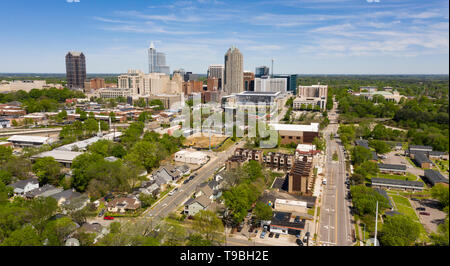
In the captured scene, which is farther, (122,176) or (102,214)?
(122,176)

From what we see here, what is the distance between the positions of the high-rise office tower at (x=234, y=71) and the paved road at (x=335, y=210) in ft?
82.7

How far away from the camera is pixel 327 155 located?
1436 cm

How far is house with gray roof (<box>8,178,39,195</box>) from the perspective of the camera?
30.5 ft

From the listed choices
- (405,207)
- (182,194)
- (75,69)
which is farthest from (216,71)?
(405,207)

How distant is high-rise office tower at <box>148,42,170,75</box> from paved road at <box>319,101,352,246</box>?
4569cm

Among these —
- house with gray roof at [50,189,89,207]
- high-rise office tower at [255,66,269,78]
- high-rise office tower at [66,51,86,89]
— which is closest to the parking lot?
house with gray roof at [50,189,89,207]

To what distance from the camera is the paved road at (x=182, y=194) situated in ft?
27.4

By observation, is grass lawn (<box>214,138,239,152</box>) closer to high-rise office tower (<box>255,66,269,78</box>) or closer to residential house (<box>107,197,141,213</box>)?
residential house (<box>107,197,141,213</box>)

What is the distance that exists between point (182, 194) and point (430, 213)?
23.6 ft
